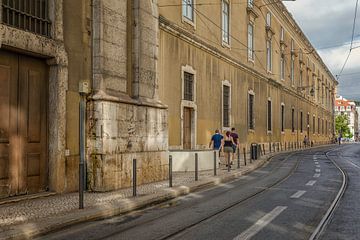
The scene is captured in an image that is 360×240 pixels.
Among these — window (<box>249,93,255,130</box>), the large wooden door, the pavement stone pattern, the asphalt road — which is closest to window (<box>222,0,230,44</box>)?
window (<box>249,93,255,130</box>)

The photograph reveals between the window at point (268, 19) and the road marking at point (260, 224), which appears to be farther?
the window at point (268, 19)

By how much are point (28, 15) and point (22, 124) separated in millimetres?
2413

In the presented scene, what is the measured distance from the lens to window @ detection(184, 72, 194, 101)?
68.1ft

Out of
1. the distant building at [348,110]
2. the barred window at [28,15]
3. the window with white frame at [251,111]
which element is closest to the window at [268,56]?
the window with white frame at [251,111]

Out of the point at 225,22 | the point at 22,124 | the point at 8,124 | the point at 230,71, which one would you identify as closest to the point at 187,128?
the point at 230,71

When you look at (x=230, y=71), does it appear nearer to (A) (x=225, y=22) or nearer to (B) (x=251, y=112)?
(A) (x=225, y=22)

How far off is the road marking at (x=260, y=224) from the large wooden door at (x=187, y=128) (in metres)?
11.6

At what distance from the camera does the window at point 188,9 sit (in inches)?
826

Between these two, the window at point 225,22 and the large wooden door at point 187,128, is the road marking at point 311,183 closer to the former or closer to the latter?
the large wooden door at point 187,128

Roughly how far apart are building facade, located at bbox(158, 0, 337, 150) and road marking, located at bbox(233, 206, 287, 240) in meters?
9.68

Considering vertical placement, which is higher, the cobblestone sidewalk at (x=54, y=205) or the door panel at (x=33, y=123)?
the door panel at (x=33, y=123)

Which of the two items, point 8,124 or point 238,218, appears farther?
point 8,124

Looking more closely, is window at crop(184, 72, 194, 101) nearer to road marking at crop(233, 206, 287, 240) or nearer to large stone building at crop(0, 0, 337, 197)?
large stone building at crop(0, 0, 337, 197)

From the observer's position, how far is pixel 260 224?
302 inches
